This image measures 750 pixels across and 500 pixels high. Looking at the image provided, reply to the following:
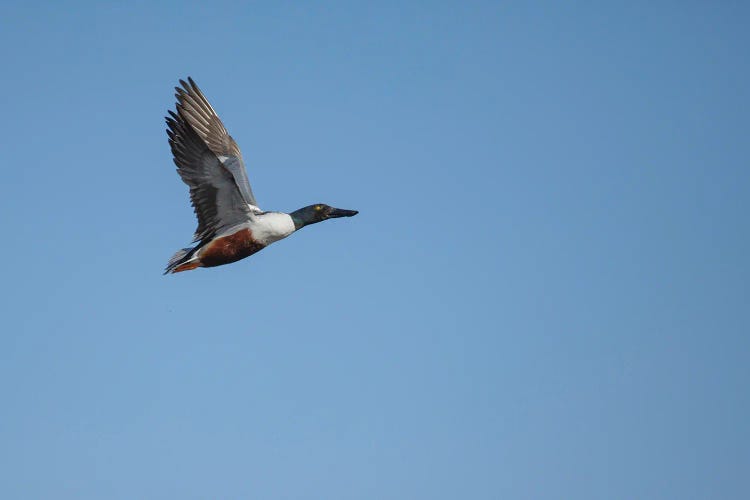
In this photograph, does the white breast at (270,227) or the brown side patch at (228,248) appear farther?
the white breast at (270,227)

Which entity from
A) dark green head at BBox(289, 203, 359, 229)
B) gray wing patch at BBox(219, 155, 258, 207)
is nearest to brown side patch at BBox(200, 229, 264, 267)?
gray wing patch at BBox(219, 155, 258, 207)

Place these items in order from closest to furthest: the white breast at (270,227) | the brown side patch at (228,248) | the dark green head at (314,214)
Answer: the brown side patch at (228,248)
the white breast at (270,227)
the dark green head at (314,214)

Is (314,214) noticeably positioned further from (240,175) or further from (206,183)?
(206,183)

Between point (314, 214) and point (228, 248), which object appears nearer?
point (228, 248)

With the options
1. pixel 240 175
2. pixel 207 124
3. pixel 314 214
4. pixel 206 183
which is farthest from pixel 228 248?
pixel 207 124

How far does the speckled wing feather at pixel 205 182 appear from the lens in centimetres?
1408

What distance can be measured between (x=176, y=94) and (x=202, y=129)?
78cm

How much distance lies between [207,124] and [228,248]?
10.0 ft

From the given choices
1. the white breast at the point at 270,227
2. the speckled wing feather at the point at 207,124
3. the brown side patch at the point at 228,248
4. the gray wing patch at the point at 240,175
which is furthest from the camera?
the speckled wing feather at the point at 207,124

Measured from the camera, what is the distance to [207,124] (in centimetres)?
1659

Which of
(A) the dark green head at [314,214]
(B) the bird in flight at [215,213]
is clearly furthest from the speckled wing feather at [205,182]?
(A) the dark green head at [314,214]

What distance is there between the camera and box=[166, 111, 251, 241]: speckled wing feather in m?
14.1

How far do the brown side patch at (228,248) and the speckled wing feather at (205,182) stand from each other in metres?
0.21

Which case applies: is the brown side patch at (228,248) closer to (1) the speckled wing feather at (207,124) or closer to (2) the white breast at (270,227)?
(2) the white breast at (270,227)
